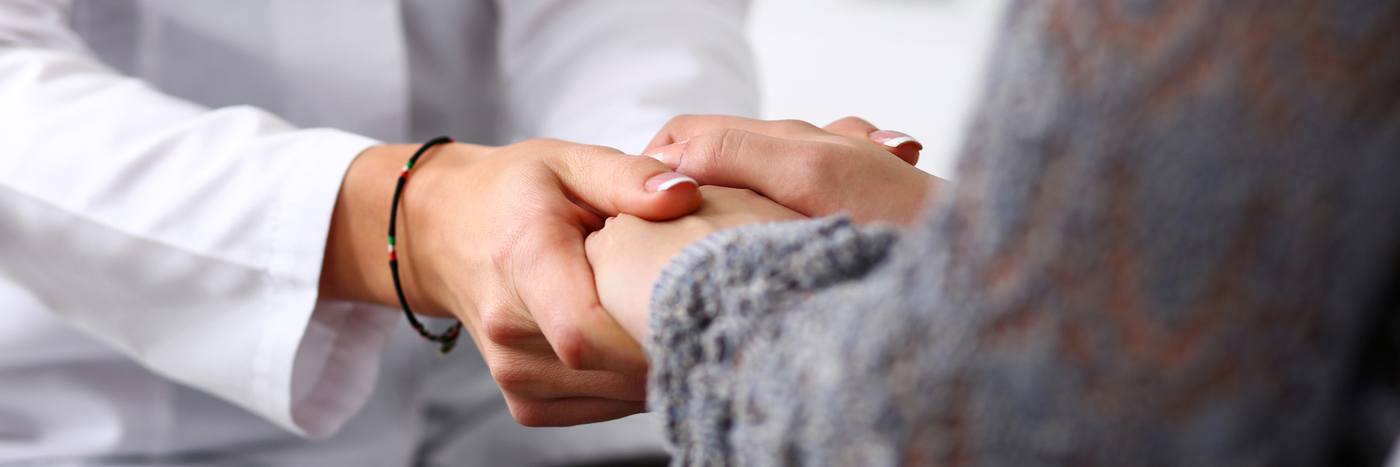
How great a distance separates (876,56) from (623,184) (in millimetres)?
1342

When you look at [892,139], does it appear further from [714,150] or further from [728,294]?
[728,294]

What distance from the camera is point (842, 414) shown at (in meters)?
0.21

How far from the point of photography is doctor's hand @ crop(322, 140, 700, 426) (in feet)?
1.21

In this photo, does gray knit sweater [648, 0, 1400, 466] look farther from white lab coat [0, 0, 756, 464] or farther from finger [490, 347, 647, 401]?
white lab coat [0, 0, 756, 464]

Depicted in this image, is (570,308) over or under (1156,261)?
under

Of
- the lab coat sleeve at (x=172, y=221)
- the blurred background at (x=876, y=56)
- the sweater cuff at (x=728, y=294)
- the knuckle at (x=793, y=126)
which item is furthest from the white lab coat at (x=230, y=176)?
the blurred background at (x=876, y=56)

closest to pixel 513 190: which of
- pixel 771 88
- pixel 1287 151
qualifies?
pixel 1287 151

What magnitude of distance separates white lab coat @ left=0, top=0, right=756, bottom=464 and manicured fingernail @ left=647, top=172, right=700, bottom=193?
18 cm

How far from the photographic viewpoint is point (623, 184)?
402mm

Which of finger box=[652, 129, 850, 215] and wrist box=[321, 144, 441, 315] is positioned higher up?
finger box=[652, 129, 850, 215]

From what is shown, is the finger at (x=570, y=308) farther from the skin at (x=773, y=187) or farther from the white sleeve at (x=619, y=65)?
the white sleeve at (x=619, y=65)

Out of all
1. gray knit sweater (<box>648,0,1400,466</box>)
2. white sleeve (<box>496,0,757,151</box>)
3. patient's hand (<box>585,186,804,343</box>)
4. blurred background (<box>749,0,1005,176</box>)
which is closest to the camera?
gray knit sweater (<box>648,0,1400,466</box>)

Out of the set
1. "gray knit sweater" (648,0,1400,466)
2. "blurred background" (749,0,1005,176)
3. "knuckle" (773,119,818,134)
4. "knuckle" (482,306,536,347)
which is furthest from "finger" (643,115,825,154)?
"blurred background" (749,0,1005,176)

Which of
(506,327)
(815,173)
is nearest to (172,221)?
(506,327)
